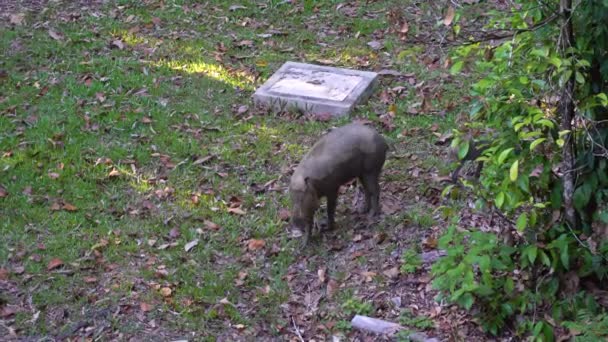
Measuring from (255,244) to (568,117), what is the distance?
2752mm

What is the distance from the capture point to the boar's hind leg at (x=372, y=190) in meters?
6.80

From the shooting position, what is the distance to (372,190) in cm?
681

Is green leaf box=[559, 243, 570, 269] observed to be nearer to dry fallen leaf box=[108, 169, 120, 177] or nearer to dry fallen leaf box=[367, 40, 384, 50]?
dry fallen leaf box=[108, 169, 120, 177]

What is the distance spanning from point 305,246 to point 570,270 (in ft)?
7.29

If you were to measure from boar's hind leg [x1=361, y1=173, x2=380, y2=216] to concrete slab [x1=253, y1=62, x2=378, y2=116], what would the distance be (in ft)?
6.01

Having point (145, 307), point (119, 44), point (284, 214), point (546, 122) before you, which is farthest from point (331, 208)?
point (119, 44)

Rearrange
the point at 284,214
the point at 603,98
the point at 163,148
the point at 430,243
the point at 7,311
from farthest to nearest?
the point at 163,148, the point at 284,214, the point at 430,243, the point at 7,311, the point at 603,98

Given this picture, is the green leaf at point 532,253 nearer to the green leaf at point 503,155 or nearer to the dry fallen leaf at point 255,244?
the green leaf at point 503,155

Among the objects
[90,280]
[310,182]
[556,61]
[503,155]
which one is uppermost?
[556,61]

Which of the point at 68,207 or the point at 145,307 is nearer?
the point at 145,307

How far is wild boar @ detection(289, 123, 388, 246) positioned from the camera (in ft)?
21.7

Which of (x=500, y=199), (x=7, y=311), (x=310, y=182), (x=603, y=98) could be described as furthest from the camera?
(x=310, y=182)

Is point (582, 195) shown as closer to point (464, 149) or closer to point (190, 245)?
point (464, 149)

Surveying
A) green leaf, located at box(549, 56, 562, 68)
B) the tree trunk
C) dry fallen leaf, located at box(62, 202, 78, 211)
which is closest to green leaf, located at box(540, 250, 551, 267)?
the tree trunk
